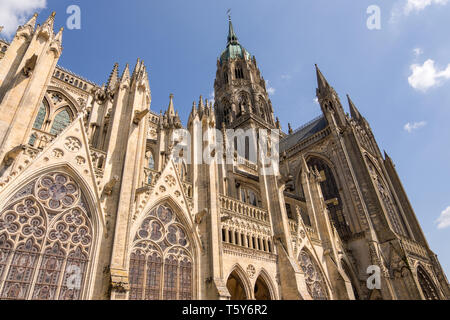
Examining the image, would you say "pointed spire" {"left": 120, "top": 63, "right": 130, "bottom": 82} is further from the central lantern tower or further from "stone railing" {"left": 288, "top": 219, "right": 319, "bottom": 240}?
the central lantern tower

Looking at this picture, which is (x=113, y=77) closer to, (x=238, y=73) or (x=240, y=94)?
(x=240, y=94)

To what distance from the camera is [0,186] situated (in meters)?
10.3

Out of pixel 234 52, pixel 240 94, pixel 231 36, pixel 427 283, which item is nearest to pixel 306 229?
pixel 427 283

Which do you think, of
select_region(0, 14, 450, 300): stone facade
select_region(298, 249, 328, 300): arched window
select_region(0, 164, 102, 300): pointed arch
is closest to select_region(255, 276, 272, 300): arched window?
select_region(0, 14, 450, 300): stone facade

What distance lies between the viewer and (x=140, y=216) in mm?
13789

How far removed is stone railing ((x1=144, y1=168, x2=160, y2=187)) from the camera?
15573 millimetres

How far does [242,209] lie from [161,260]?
7.43 m

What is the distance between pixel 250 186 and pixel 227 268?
1265 centimetres

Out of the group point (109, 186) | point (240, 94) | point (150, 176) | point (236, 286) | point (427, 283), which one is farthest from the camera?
point (240, 94)

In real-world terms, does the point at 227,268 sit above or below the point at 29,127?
below

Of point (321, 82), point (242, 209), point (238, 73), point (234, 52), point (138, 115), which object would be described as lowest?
point (242, 209)
